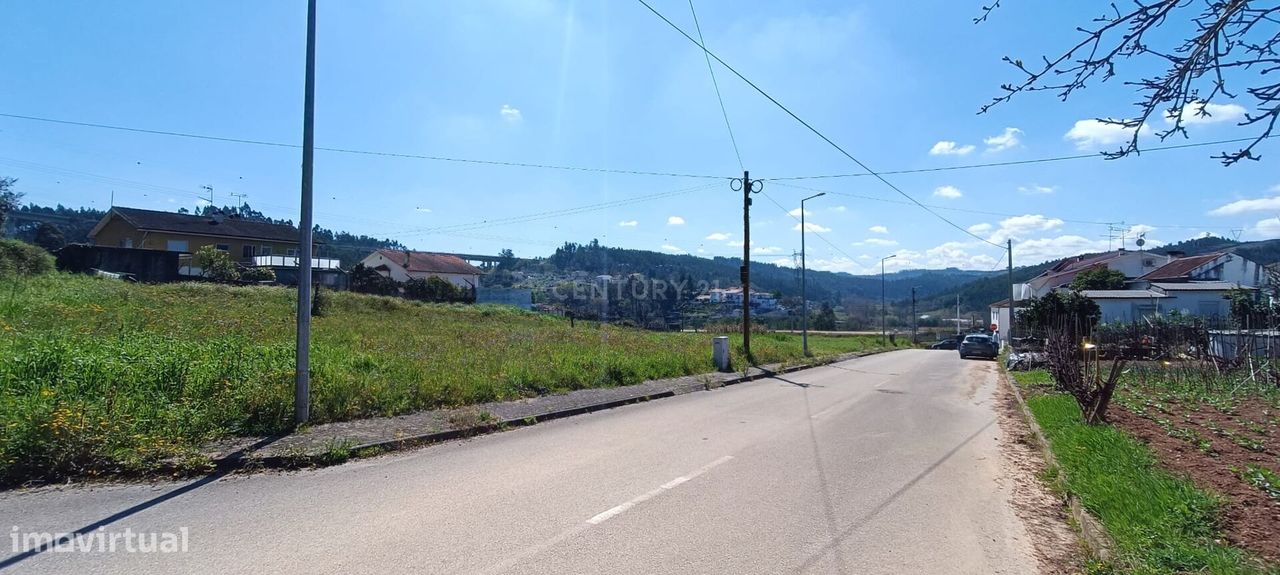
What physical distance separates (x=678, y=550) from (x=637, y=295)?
194 ft

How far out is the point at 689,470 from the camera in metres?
6.84

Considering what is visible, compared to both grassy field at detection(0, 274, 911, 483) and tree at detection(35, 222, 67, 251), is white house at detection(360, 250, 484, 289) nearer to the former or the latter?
tree at detection(35, 222, 67, 251)

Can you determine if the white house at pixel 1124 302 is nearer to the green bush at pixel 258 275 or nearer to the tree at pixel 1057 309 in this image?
the tree at pixel 1057 309

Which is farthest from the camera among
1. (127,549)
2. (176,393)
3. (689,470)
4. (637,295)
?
(637,295)

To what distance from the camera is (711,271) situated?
3632 inches

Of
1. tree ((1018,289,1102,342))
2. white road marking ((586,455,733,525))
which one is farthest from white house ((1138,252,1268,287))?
white road marking ((586,455,733,525))

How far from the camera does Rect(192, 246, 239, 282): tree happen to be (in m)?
32.1

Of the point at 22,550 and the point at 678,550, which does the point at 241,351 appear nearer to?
the point at 22,550

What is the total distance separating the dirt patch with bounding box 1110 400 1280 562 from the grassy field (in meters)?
9.45

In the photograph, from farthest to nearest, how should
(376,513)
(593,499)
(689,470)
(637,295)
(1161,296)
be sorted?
1. (637,295)
2. (1161,296)
3. (689,470)
4. (593,499)
5. (376,513)

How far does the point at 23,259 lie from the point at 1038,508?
3627 centimetres

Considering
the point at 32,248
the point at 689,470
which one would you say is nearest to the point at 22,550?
the point at 689,470

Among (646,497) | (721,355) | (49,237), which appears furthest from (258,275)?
(646,497)
